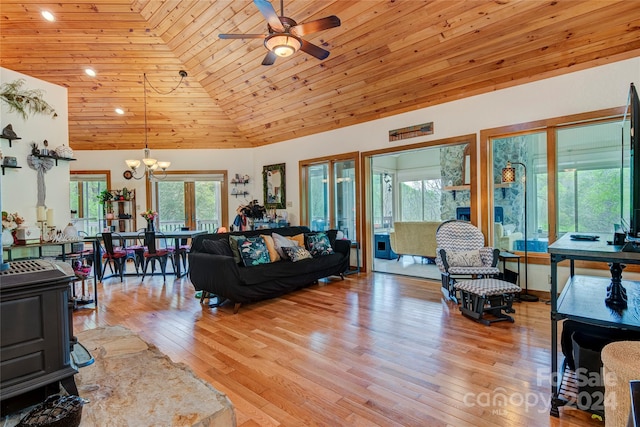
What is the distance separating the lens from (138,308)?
409cm

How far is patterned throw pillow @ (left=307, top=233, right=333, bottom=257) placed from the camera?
197 inches

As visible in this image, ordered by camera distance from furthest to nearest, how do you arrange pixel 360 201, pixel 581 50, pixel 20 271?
pixel 360 201 → pixel 581 50 → pixel 20 271

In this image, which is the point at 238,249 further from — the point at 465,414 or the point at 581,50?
the point at 581,50

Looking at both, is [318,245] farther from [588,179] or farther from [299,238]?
[588,179]

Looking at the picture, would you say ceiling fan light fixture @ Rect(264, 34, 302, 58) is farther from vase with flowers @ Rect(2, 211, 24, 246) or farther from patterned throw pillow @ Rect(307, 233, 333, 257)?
vase with flowers @ Rect(2, 211, 24, 246)

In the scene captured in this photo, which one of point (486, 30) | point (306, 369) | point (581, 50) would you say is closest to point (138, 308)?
point (306, 369)

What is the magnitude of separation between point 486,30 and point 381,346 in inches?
138

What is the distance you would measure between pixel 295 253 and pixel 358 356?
7.02ft

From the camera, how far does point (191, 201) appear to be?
8.27 m

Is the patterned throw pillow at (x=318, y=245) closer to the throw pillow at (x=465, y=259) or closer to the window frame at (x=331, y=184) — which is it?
the window frame at (x=331, y=184)

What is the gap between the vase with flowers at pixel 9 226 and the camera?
3547 mm

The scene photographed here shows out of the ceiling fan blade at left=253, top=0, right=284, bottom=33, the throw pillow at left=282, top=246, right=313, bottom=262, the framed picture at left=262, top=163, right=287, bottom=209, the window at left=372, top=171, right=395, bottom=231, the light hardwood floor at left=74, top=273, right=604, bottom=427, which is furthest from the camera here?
the window at left=372, top=171, right=395, bottom=231

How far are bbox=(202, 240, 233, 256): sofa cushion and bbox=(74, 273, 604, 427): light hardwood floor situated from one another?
687 millimetres

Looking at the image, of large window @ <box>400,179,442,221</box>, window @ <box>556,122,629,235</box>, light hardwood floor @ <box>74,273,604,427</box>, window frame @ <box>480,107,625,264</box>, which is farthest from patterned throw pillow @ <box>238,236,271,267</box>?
large window @ <box>400,179,442,221</box>
